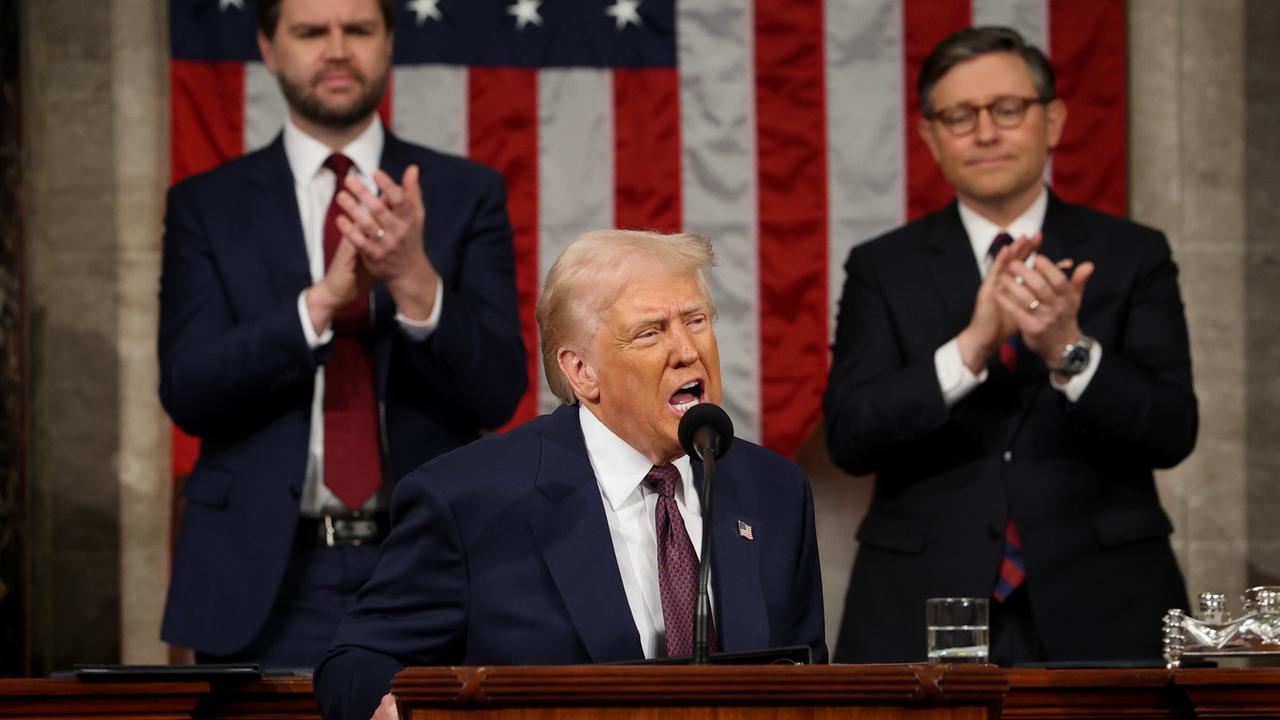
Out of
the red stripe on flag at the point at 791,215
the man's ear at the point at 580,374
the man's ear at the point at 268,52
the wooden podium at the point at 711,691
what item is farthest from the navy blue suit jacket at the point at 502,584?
the red stripe on flag at the point at 791,215

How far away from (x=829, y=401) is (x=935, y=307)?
0.33 metres

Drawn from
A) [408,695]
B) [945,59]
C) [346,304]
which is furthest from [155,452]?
[408,695]

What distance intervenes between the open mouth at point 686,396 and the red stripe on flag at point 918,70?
260cm

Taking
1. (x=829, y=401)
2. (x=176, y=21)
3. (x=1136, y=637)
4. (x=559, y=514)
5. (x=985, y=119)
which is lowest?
(x=1136, y=637)

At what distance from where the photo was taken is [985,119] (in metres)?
4.08

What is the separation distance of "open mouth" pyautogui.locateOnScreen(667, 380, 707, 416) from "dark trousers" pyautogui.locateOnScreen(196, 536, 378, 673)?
1.30 metres

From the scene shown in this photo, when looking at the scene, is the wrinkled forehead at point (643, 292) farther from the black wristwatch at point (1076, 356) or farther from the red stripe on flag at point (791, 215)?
the red stripe on flag at point (791, 215)

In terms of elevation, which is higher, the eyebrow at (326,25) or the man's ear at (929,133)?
the eyebrow at (326,25)

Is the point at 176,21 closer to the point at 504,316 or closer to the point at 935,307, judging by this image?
the point at 504,316

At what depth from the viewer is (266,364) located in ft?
12.1

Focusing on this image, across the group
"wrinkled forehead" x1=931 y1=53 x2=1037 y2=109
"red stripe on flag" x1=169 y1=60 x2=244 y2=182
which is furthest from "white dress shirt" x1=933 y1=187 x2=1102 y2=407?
"red stripe on flag" x1=169 y1=60 x2=244 y2=182

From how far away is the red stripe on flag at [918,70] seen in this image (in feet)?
16.9

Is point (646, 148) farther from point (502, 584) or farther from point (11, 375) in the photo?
point (502, 584)

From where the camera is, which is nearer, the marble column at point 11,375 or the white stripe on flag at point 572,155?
the marble column at point 11,375
